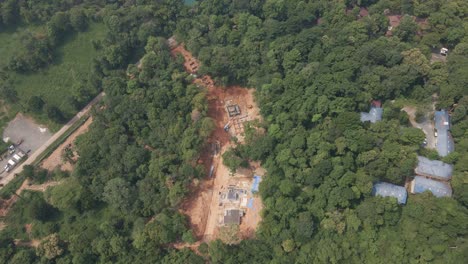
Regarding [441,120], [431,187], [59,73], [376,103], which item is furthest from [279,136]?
[59,73]

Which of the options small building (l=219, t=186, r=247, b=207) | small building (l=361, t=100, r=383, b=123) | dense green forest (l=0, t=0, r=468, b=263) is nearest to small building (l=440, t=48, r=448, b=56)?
dense green forest (l=0, t=0, r=468, b=263)

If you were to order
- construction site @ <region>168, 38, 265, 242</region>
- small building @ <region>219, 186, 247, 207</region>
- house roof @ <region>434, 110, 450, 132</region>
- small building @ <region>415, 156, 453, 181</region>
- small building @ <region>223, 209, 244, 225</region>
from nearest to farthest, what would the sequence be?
small building @ <region>415, 156, 453, 181</region>, small building @ <region>223, 209, 244, 225</region>, construction site @ <region>168, 38, 265, 242</region>, house roof @ <region>434, 110, 450, 132</region>, small building @ <region>219, 186, 247, 207</region>

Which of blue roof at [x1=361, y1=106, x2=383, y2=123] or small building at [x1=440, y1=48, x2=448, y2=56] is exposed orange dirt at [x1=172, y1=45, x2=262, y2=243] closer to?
blue roof at [x1=361, y1=106, x2=383, y2=123]

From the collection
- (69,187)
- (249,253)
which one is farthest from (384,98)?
(69,187)

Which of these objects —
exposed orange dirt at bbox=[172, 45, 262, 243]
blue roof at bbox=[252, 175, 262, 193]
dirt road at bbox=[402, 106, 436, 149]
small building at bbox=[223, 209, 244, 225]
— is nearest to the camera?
small building at bbox=[223, 209, 244, 225]

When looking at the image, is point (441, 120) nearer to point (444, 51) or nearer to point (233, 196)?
point (444, 51)
